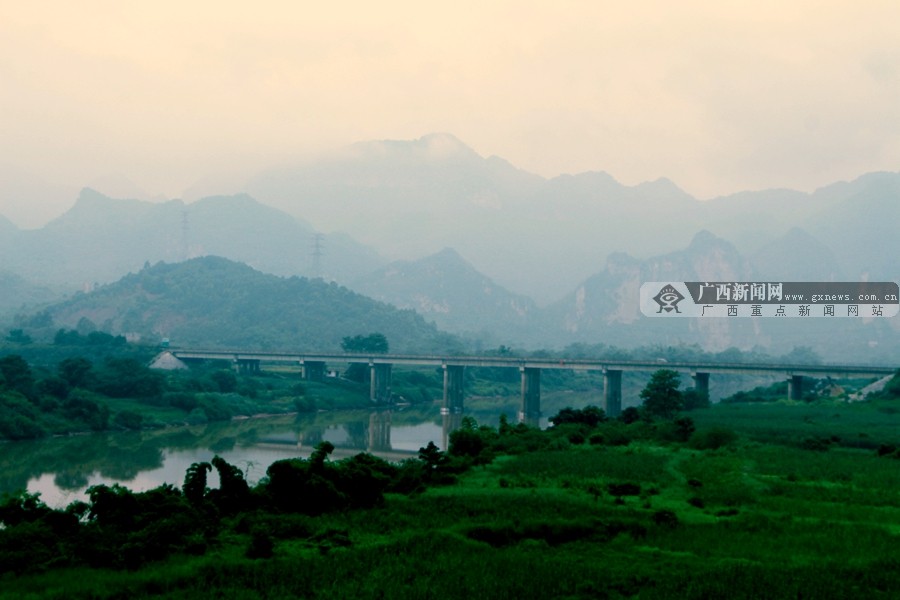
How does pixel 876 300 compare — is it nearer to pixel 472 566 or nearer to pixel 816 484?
pixel 816 484

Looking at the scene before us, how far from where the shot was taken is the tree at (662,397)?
63.9 meters

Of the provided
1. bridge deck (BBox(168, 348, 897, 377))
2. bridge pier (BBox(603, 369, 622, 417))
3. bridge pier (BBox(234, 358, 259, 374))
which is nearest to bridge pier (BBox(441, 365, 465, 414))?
bridge deck (BBox(168, 348, 897, 377))

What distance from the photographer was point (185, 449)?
62.6 metres

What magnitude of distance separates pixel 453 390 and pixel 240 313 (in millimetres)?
91979

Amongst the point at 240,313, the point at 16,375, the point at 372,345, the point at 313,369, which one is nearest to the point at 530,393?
the point at 313,369

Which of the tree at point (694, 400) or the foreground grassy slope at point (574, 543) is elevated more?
the tree at point (694, 400)

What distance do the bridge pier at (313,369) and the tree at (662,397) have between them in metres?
48.0

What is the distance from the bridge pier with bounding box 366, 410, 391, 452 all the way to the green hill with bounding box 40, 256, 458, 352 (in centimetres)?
6799

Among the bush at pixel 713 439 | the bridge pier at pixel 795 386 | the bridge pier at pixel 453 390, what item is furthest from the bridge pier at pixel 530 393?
the bush at pixel 713 439

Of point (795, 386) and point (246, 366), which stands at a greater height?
point (246, 366)

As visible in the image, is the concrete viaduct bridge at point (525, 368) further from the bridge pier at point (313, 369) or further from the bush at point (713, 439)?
the bush at point (713, 439)

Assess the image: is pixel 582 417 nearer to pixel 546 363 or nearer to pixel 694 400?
pixel 694 400

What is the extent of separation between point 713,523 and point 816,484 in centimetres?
880

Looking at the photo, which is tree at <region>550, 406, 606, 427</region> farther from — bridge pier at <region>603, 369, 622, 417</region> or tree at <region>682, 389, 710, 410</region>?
A: bridge pier at <region>603, 369, 622, 417</region>
